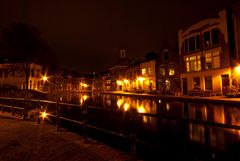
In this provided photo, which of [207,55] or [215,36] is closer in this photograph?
[215,36]

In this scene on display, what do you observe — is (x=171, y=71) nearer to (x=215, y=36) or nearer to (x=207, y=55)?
(x=207, y=55)

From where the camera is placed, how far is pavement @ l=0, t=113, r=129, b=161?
3.67 metres

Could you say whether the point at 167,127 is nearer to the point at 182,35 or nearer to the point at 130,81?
the point at 182,35

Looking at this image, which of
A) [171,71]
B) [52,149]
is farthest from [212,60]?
[52,149]

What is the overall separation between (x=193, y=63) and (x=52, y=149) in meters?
30.1

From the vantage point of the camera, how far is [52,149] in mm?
4176

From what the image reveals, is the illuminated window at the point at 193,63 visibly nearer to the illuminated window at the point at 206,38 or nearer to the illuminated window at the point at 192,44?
the illuminated window at the point at 192,44

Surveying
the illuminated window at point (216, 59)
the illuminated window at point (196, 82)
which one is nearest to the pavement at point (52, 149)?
the illuminated window at point (216, 59)

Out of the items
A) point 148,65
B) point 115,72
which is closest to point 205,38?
point 148,65

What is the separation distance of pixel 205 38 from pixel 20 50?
2854cm

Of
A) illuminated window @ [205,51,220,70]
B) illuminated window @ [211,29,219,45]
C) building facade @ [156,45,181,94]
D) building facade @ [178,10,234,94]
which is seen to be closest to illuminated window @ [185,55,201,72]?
building facade @ [178,10,234,94]

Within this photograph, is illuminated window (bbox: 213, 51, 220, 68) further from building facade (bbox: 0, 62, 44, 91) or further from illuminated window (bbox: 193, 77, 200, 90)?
building facade (bbox: 0, 62, 44, 91)

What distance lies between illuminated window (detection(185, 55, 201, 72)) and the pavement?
28.5 meters

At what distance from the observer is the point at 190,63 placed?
99.6ft
